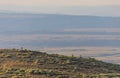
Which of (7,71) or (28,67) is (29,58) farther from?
(7,71)

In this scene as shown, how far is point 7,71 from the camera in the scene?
137ft

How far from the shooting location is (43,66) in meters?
46.5

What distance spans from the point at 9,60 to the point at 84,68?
686 cm

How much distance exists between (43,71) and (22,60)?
22.7 feet

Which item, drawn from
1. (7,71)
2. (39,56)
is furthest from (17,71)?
(39,56)

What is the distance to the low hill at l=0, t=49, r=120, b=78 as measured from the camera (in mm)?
40938

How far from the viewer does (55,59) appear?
50.3 meters

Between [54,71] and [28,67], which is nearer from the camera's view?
[54,71]

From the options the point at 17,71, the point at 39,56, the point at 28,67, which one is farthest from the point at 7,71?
the point at 39,56

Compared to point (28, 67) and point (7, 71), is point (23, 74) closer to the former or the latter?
point (7, 71)

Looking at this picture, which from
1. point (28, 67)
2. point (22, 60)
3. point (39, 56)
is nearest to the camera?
point (28, 67)

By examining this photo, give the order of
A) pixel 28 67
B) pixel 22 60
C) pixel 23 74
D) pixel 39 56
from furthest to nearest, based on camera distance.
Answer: pixel 39 56
pixel 22 60
pixel 28 67
pixel 23 74

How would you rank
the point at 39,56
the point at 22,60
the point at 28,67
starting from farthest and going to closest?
the point at 39,56
the point at 22,60
the point at 28,67

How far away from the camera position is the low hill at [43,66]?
4094 centimetres
